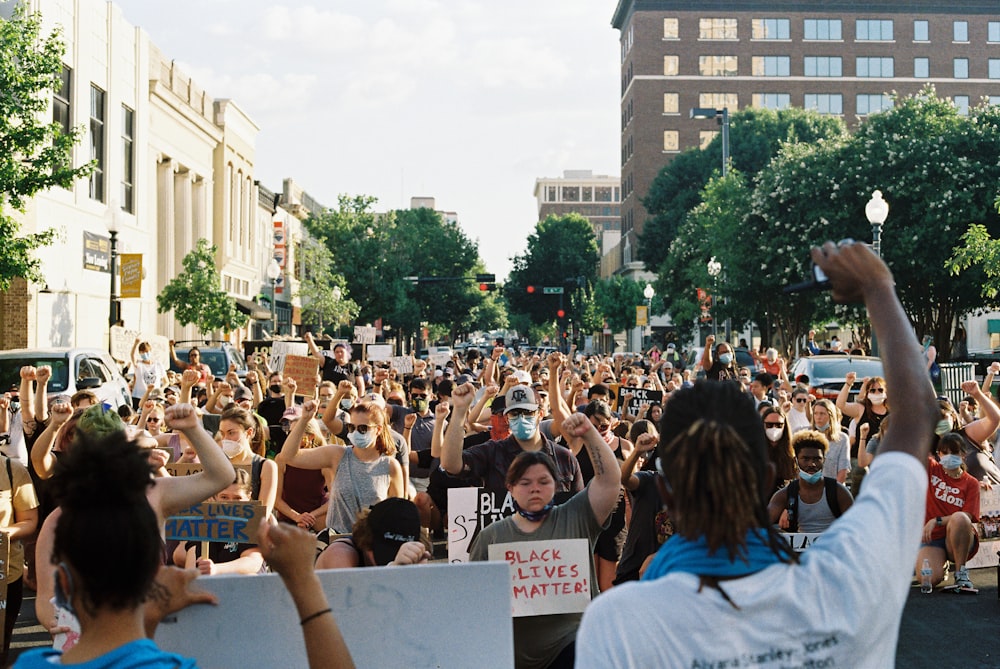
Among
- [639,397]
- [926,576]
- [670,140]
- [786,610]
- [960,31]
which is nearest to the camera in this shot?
[786,610]

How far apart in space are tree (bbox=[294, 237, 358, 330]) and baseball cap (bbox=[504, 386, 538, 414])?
5731 centimetres

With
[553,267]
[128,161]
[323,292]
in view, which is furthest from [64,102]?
[553,267]

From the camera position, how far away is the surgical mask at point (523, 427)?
790cm

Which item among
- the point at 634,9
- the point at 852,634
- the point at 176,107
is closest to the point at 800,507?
the point at 852,634

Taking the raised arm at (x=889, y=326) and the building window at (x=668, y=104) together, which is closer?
the raised arm at (x=889, y=326)

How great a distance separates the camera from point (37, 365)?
17016 mm

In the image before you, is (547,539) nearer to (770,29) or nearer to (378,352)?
(378,352)

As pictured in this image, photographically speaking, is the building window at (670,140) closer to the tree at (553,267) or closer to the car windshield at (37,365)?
the tree at (553,267)

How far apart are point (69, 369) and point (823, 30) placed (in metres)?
82.7

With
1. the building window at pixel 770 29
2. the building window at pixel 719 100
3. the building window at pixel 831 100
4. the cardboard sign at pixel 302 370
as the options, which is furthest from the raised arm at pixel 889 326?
the building window at pixel 831 100

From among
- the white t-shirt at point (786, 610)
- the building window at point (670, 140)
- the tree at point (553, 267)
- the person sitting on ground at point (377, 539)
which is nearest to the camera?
the white t-shirt at point (786, 610)

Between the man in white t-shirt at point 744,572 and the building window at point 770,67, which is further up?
the building window at point 770,67

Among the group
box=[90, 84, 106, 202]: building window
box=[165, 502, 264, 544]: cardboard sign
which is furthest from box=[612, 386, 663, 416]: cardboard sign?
box=[90, 84, 106, 202]: building window

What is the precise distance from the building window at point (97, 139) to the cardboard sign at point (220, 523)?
31.1 metres
